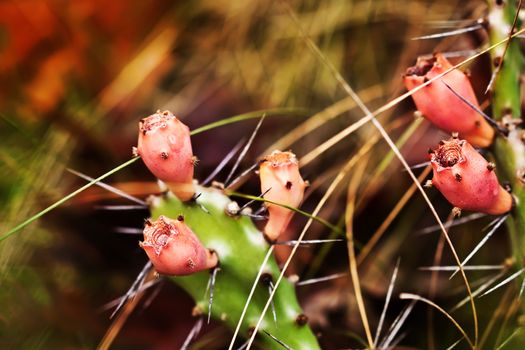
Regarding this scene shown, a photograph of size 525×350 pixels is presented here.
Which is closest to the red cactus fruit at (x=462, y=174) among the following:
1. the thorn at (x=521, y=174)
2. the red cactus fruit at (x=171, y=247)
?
the thorn at (x=521, y=174)

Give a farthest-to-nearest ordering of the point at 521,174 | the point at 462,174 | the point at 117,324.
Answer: the point at 117,324 → the point at 521,174 → the point at 462,174

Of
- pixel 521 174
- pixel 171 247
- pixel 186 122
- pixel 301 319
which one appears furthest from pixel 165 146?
pixel 186 122

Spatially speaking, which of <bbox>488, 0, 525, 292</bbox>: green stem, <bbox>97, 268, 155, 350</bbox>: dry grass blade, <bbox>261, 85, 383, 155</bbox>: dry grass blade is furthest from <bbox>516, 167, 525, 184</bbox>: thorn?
<bbox>97, 268, 155, 350</bbox>: dry grass blade

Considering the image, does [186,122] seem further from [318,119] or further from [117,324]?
[117,324]

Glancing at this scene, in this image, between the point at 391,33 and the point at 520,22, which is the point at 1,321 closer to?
the point at 520,22

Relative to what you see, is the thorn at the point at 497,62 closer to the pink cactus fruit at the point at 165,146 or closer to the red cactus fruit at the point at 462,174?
the red cactus fruit at the point at 462,174
